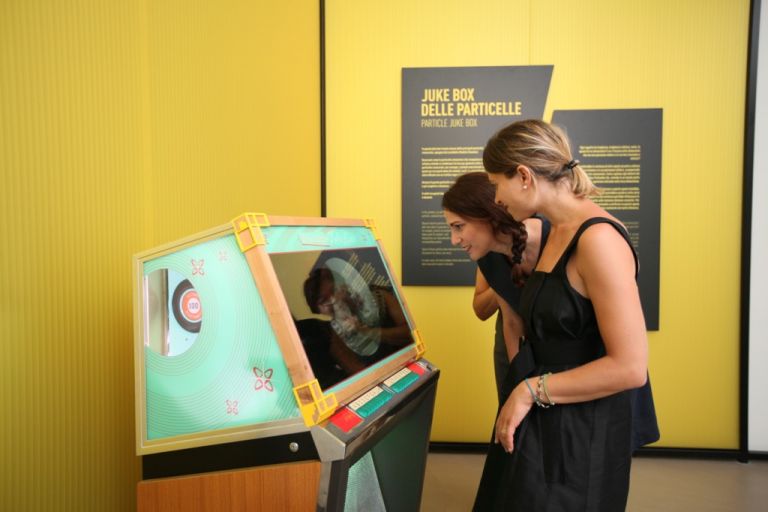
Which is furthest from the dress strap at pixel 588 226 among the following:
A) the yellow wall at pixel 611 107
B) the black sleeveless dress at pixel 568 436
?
the yellow wall at pixel 611 107

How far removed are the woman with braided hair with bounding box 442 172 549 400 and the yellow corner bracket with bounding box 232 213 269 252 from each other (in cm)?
88

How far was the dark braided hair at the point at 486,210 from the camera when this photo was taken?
6.07 ft

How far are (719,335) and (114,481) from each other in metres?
3.46

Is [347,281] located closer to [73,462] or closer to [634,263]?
[634,263]

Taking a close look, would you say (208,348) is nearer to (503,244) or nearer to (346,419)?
(346,419)

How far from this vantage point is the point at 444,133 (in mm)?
3279

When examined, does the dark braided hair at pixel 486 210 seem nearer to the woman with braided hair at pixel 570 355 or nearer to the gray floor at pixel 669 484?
the woman with braided hair at pixel 570 355

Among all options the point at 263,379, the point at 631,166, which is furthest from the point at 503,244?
the point at 631,166

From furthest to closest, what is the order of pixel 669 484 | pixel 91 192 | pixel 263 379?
pixel 669 484 < pixel 91 192 < pixel 263 379

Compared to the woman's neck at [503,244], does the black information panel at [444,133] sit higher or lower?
higher

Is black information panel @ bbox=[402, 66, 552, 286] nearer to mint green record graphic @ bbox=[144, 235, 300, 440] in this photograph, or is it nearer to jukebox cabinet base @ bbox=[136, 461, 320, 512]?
mint green record graphic @ bbox=[144, 235, 300, 440]

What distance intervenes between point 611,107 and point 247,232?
277 centimetres

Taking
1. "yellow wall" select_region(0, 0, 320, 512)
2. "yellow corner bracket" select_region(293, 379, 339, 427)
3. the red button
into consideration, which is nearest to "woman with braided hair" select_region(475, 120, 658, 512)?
the red button

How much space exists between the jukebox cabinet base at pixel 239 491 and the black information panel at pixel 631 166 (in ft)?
8.83
